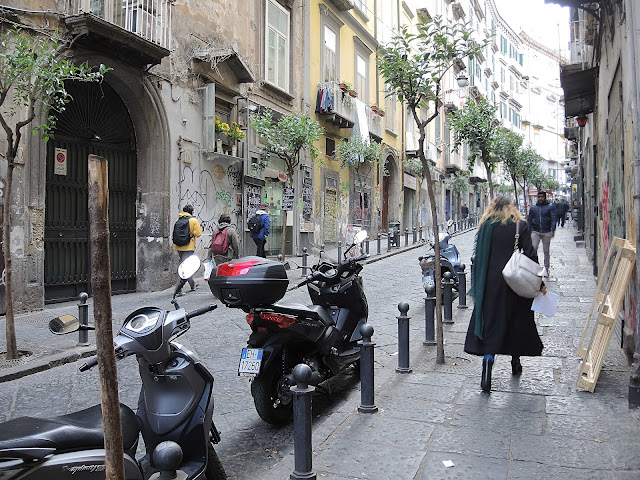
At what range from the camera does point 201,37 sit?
13680mm

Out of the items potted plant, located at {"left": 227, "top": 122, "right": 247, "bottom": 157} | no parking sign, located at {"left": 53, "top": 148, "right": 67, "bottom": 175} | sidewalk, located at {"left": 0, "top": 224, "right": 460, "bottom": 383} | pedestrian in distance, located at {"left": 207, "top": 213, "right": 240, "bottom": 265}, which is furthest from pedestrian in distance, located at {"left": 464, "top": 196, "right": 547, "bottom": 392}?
potted plant, located at {"left": 227, "top": 122, "right": 247, "bottom": 157}

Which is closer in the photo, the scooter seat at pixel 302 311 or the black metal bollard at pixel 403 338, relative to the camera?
the scooter seat at pixel 302 311

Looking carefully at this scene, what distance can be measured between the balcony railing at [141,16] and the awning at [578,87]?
8274 mm

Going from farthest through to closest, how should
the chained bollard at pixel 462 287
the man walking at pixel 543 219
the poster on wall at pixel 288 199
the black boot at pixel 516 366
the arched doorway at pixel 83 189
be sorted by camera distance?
1. the poster on wall at pixel 288 199
2. the man walking at pixel 543 219
3. the arched doorway at pixel 83 189
4. the chained bollard at pixel 462 287
5. the black boot at pixel 516 366

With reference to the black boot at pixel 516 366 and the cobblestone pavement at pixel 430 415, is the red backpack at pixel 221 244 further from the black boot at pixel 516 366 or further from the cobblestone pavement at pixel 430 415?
the black boot at pixel 516 366

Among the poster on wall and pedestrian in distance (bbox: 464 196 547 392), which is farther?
the poster on wall

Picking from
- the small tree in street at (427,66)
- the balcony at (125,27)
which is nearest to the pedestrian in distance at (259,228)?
the balcony at (125,27)

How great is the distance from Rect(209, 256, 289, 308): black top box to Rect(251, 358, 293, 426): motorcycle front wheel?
63cm

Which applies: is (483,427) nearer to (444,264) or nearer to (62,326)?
(62,326)

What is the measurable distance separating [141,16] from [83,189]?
12.3ft

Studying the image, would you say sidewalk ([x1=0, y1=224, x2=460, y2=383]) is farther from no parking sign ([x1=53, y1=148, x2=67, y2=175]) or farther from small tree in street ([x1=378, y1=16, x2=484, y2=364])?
small tree in street ([x1=378, y1=16, x2=484, y2=364])

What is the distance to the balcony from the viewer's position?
9758 mm

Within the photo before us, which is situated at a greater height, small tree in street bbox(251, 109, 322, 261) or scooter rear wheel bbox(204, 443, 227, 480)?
small tree in street bbox(251, 109, 322, 261)

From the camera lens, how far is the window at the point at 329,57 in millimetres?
20594
